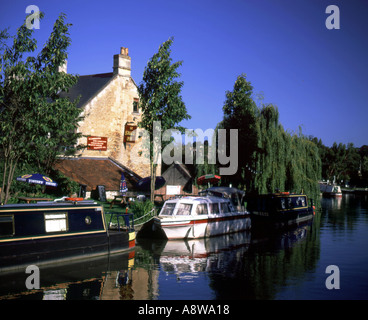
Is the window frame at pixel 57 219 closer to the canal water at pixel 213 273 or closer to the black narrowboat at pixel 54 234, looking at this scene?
the black narrowboat at pixel 54 234

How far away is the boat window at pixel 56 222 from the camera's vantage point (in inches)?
647

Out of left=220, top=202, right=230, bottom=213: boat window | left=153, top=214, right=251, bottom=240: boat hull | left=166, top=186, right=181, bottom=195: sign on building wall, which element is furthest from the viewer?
left=166, top=186, right=181, bottom=195: sign on building wall

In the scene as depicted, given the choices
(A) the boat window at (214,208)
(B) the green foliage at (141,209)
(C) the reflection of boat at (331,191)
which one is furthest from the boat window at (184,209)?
(C) the reflection of boat at (331,191)

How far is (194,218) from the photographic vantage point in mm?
23219

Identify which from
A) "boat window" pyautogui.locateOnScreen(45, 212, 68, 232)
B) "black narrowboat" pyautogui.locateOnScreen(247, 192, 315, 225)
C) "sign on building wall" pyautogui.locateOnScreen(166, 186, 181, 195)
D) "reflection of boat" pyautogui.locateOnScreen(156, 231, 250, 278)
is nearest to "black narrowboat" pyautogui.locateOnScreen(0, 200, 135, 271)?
"boat window" pyautogui.locateOnScreen(45, 212, 68, 232)

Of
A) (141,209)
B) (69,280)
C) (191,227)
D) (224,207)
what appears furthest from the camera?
(224,207)

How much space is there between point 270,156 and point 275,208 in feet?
17.8

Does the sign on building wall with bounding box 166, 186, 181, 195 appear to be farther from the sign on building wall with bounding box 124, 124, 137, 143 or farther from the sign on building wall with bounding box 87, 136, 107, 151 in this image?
the sign on building wall with bounding box 87, 136, 107, 151

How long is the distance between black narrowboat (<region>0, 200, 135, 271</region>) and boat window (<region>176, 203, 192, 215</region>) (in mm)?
4892

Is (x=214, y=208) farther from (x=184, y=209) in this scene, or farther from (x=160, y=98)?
Answer: (x=160, y=98)

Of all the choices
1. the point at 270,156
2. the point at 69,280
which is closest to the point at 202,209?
the point at 69,280

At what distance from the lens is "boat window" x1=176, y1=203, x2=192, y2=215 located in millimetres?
23525

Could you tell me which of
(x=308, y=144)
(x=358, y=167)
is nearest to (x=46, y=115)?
(x=308, y=144)

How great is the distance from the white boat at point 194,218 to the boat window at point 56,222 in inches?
263
